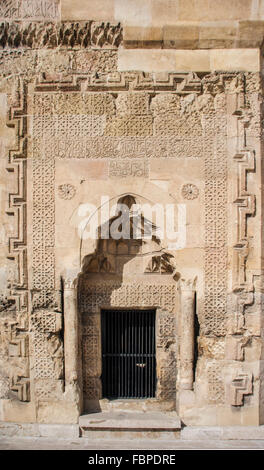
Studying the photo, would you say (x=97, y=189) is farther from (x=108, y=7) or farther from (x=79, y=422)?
(x=79, y=422)

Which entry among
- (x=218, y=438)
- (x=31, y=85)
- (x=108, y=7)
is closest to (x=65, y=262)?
(x=31, y=85)

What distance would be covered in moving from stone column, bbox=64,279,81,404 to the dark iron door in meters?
0.45

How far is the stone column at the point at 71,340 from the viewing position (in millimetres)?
4852

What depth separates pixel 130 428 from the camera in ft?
15.7

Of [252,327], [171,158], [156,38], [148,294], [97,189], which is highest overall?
[156,38]

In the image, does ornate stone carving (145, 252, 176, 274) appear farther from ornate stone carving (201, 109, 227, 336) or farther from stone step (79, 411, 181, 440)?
stone step (79, 411, 181, 440)

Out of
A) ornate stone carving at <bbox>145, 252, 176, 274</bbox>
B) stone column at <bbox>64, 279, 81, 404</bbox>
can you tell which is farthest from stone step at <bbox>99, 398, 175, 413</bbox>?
ornate stone carving at <bbox>145, 252, 176, 274</bbox>

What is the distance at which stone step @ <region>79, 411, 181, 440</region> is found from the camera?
15.6ft

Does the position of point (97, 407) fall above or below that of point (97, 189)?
below

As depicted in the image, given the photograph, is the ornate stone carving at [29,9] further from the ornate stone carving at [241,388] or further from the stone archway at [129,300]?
the ornate stone carving at [241,388]

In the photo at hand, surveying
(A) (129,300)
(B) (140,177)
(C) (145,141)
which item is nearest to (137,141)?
(C) (145,141)

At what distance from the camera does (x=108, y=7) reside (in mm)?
4754

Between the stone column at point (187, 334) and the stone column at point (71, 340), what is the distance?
140cm

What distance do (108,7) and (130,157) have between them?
1.94 m
